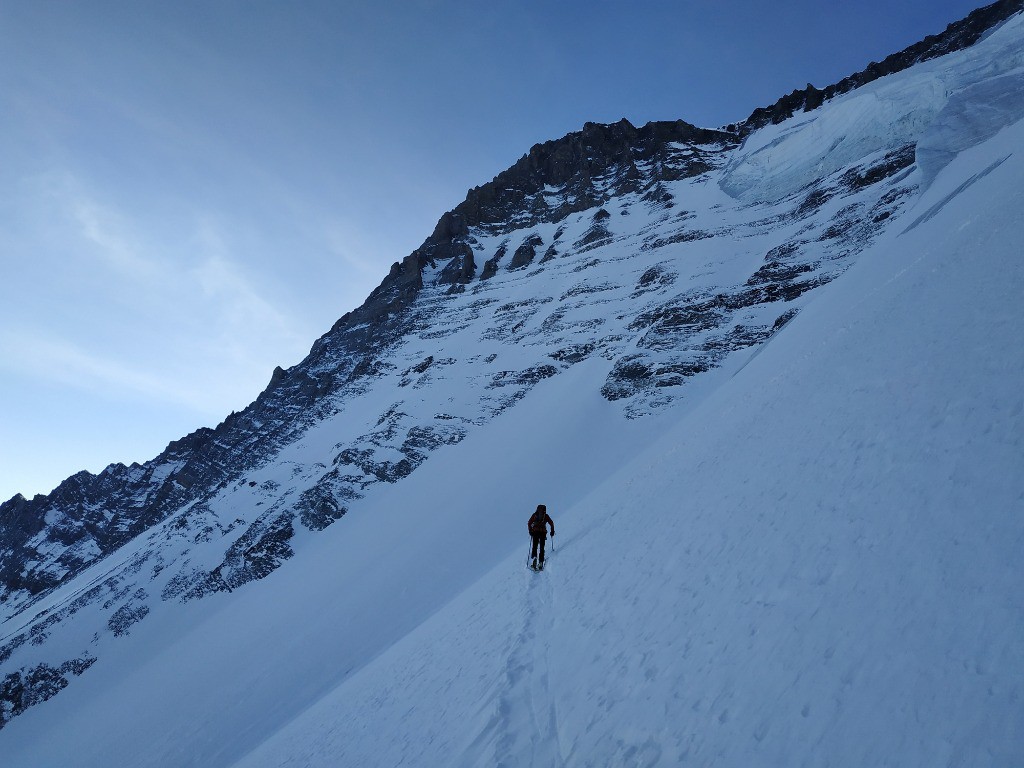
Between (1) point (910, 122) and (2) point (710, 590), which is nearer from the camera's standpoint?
(2) point (710, 590)

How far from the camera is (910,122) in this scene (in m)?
55.3

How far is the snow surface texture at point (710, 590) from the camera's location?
4.61m

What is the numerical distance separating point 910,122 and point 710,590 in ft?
233

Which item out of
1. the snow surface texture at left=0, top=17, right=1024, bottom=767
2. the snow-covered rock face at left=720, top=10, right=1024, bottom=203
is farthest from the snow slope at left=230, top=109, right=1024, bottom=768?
the snow-covered rock face at left=720, top=10, right=1024, bottom=203

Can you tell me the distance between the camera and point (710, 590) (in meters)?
7.23

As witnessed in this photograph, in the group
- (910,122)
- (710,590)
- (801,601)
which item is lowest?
(710,590)

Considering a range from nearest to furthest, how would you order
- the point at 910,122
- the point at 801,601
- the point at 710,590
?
the point at 801,601 < the point at 710,590 < the point at 910,122

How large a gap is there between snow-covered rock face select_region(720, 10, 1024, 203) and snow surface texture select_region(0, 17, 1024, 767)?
1813 mm

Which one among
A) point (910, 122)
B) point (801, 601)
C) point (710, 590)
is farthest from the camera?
point (910, 122)

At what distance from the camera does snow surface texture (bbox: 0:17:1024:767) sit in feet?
15.1

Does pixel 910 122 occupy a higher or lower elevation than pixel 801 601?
higher

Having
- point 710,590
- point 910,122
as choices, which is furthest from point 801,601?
point 910,122

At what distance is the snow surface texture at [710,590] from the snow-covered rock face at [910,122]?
71.4 inches

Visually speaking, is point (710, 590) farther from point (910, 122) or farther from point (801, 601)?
point (910, 122)
